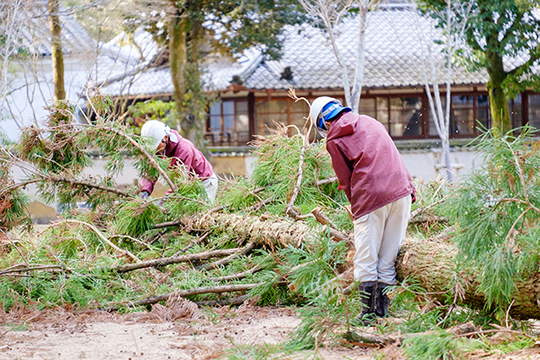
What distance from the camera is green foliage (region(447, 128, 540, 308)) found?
2.48 meters

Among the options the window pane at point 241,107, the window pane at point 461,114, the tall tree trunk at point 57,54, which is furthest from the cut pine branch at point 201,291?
the window pane at point 461,114

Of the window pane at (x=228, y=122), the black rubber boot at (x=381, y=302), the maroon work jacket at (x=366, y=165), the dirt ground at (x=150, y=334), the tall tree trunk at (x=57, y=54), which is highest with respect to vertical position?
the tall tree trunk at (x=57, y=54)

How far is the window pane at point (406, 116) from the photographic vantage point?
1770cm

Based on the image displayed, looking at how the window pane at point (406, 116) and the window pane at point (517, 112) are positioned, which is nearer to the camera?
the window pane at point (406, 116)

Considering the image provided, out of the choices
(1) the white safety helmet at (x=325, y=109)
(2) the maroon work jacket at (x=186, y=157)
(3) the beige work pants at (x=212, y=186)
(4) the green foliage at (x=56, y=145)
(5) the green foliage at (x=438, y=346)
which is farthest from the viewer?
(3) the beige work pants at (x=212, y=186)

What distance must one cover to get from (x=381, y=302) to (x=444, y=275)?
1.64ft

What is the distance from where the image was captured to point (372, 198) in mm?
3314

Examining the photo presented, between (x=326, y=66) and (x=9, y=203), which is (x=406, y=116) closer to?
(x=326, y=66)

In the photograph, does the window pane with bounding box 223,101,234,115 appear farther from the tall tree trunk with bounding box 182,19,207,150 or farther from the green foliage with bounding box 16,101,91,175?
the green foliage with bounding box 16,101,91,175

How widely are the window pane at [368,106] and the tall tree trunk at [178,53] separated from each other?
6.41 metres

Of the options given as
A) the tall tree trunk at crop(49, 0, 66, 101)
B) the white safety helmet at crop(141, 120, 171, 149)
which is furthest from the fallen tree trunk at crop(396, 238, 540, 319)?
the tall tree trunk at crop(49, 0, 66, 101)

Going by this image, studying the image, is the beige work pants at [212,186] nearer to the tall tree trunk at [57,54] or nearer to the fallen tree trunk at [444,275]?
the fallen tree trunk at [444,275]

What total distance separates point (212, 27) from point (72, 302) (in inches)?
442

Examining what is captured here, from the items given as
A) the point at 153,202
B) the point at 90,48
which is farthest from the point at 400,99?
the point at 153,202
